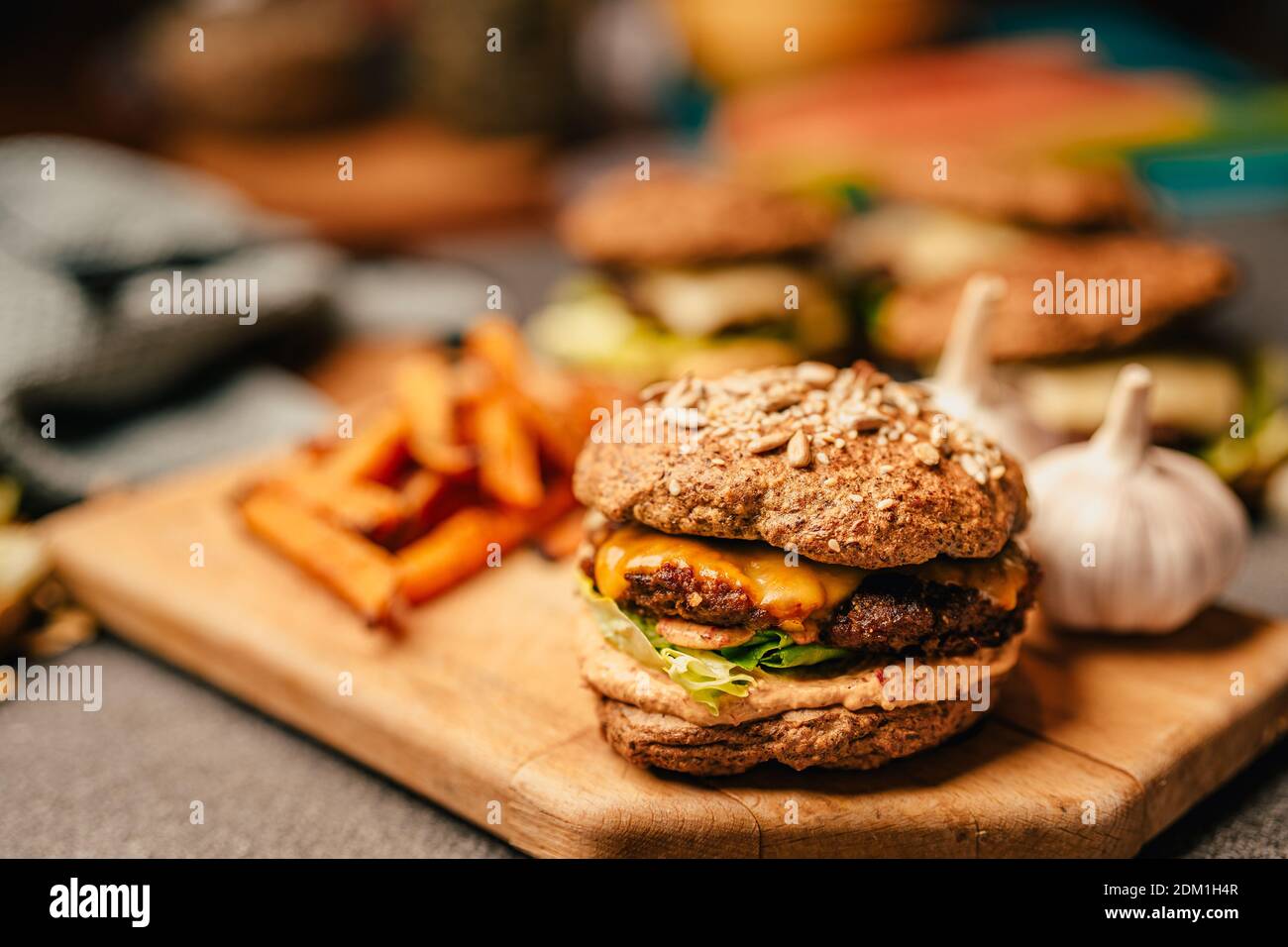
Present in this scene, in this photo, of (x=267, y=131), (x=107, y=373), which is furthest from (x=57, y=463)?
(x=267, y=131)

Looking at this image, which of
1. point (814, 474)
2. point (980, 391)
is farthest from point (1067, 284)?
point (814, 474)

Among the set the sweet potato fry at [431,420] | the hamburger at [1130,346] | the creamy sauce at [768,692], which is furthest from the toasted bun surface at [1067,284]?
the creamy sauce at [768,692]

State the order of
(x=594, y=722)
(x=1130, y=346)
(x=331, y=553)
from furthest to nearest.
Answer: (x=1130, y=346)
(x=331, y=553)
(x=594, y=722)

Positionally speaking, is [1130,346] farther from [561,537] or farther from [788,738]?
[788,738]

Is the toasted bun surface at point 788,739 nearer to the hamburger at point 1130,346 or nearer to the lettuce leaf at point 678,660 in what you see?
the lettuce leaf at point 678,660

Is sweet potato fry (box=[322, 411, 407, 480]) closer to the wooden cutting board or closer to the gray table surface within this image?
the wooden cutting board
